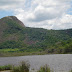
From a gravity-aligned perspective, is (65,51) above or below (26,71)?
below

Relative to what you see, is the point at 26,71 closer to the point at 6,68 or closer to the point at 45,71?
the point at 45,71

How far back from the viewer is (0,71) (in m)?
42.1

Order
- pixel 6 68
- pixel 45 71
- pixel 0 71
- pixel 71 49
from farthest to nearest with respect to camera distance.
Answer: pixel 71 49
pixel 6 68
pixel 0 71
pixel 45 71

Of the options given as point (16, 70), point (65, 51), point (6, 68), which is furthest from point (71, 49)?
point (16, 70)

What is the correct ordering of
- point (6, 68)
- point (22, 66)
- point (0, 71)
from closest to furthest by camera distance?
point (22, 66) < point (0, 71) < point (6, 68)

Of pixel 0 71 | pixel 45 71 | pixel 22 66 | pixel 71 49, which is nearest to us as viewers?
pixel 45 71

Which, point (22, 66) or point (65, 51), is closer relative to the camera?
point (22, 66)

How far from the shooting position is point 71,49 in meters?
192

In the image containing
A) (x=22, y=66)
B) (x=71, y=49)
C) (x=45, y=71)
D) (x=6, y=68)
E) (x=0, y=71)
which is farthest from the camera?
(x=71, y=49)

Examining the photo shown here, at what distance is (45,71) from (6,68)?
22.8 metres

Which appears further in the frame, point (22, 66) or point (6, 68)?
point (6, 68)

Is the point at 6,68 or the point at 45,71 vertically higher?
the point at 45,71

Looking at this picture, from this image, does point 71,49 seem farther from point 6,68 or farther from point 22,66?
point 22,66

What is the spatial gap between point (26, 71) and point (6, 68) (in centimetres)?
1633
